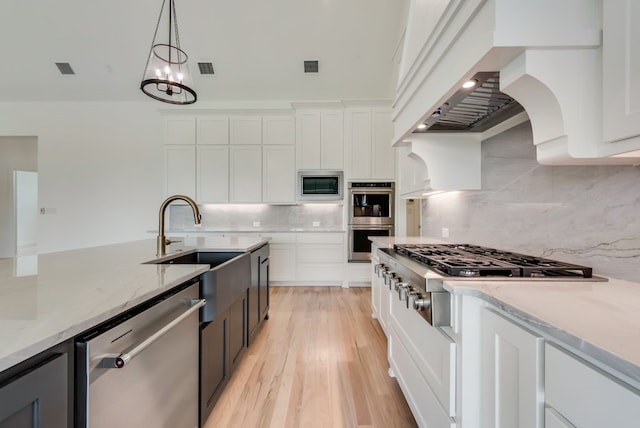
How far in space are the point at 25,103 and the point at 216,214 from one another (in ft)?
13.2

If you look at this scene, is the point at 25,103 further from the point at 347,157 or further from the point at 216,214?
the point at 347,157

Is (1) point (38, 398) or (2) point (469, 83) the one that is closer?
(1) point (38, 398)

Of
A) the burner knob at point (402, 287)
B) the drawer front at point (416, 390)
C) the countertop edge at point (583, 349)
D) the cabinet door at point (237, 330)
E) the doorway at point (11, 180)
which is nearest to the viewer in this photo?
the countertop edge at point (583, 349)

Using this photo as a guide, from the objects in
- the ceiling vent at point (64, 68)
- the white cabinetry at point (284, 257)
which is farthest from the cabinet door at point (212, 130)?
the ceiling vent at point (64, 68)

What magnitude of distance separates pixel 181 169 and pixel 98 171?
6.01 feet

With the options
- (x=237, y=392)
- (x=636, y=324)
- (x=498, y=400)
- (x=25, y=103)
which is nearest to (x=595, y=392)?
(x=636, y=324)

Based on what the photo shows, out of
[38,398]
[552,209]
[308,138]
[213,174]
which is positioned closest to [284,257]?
[213,174]

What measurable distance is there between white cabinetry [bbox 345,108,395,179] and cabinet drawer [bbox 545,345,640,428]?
394 cm

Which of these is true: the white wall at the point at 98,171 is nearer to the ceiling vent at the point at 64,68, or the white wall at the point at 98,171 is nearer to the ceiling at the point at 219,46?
the ceiling at the point at 219,46

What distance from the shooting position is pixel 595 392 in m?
0.54

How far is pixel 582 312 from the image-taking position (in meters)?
0.69

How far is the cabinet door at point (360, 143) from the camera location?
447cm

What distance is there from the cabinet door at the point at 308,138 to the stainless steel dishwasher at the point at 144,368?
136 inches

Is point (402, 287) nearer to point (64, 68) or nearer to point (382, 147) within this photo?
point (382, 147)
